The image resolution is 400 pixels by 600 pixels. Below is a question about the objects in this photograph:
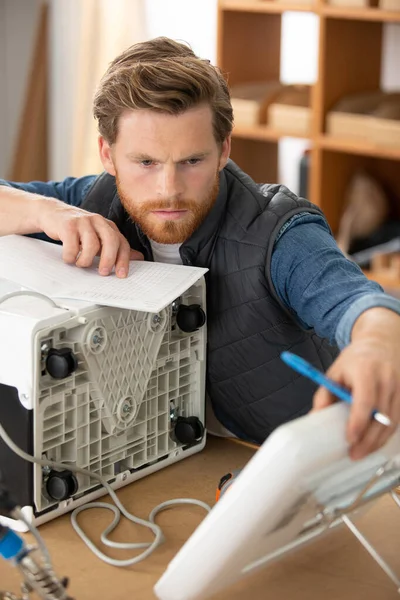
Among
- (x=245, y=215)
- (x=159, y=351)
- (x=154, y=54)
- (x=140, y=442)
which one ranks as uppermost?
(x=154, y=54)

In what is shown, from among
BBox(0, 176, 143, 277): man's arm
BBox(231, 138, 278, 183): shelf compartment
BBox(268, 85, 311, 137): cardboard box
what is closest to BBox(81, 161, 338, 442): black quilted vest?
BBox(0, 176, 143, 277): man's arm

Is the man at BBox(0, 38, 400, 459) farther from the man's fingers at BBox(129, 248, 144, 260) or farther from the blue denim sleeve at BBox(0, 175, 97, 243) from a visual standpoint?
the blue denim sleeve at BBox(0, 175, 97, 243)

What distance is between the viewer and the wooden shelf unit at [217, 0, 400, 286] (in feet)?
10.5

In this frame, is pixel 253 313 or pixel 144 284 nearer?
pixel 144 284

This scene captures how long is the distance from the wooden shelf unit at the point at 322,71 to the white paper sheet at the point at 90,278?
1.97 m

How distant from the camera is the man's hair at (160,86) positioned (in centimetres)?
139

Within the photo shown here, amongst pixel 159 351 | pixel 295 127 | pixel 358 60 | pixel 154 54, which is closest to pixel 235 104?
pixel 295 127

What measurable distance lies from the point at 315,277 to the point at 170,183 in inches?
10.0

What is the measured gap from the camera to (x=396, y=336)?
99 cm

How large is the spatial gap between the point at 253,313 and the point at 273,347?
0.07 meters

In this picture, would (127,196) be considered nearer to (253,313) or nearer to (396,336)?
(253,313)

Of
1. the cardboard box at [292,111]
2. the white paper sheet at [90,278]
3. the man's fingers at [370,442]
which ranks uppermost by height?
the white paper sheet at [90,278]

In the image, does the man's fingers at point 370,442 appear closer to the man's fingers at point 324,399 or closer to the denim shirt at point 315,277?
the man's fingers at point 324,399

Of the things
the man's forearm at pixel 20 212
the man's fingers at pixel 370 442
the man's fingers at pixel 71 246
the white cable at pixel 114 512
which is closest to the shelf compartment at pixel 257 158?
the man's forearm at pixel 20 212
